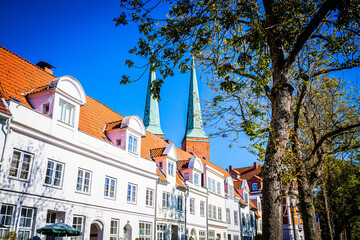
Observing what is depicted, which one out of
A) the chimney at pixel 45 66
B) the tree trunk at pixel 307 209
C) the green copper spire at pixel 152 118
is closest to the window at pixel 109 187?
the chimney at pixel 45 66

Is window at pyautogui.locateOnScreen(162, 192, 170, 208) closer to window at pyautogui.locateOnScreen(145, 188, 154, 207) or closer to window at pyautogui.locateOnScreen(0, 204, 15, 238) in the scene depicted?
window at pyautogui.locateOnScreen(145, 188, 154, 207)

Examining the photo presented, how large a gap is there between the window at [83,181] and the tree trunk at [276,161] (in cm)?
1280

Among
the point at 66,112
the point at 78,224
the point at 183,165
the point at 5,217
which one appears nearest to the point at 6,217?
the point at 5,217

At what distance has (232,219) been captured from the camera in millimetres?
38688

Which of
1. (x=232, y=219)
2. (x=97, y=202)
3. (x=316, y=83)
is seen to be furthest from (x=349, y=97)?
(x=232, y=219)

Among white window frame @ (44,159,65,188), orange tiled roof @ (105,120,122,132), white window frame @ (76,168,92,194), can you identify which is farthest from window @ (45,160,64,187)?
orange tiled roof @ (105,120,122,132)

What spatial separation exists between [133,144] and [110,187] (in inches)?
152

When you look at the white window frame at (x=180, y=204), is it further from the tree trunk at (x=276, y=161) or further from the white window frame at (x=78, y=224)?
the tree trunk at (x=276, y=161)

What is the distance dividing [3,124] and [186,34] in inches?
366


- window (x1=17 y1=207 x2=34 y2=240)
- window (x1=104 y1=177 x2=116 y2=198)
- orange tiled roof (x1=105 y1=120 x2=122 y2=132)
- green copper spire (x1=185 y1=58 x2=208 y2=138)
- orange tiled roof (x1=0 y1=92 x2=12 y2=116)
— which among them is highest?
green copper spire (x1=185 y1=58 x2=208 y2=138)

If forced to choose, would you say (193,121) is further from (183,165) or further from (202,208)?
(202,208)

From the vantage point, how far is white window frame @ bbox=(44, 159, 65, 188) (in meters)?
15.4

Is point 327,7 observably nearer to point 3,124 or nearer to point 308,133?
point 308,133

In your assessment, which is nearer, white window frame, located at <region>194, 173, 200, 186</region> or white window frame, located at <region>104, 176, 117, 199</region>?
white window frame, located at <region>104, 176, 117, 199</region>
